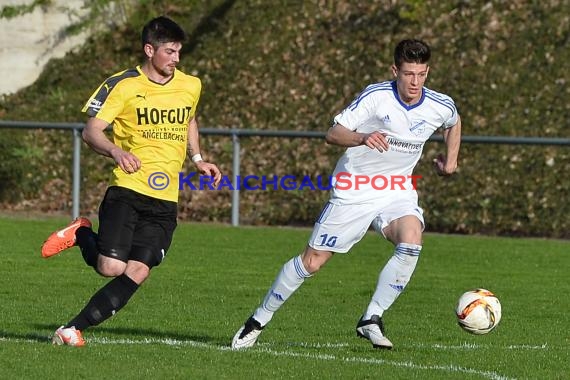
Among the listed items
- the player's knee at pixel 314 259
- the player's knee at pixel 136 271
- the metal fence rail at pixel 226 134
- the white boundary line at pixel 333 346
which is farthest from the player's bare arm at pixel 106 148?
the metal fence rail at pixel 226 134

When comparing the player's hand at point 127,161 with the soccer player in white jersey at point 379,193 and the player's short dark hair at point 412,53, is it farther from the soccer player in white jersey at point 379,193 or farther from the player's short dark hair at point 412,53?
the player's short dark hair at point 412,53

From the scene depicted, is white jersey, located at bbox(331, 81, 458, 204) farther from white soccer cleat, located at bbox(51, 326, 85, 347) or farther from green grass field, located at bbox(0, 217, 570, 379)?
white soccer cleat, located at bbox(51, 326, 85, 347)

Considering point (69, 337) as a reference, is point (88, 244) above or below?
above

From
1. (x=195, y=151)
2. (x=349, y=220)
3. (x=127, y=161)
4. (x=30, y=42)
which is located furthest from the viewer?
(x=30, y=42)

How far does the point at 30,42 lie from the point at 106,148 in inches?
647

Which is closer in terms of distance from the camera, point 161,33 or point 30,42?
point 161,33

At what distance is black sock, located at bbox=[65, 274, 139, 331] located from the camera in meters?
8.48

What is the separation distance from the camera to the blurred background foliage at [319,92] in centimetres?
1950

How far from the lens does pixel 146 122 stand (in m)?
8.66

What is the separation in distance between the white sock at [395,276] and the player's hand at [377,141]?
2.38 ft

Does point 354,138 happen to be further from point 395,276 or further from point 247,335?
point 247,335

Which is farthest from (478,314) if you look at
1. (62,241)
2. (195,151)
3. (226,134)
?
(226,134)

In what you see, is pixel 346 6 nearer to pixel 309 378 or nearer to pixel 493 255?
pixel 493 255

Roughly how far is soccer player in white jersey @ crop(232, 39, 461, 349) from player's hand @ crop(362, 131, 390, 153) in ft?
0.68
